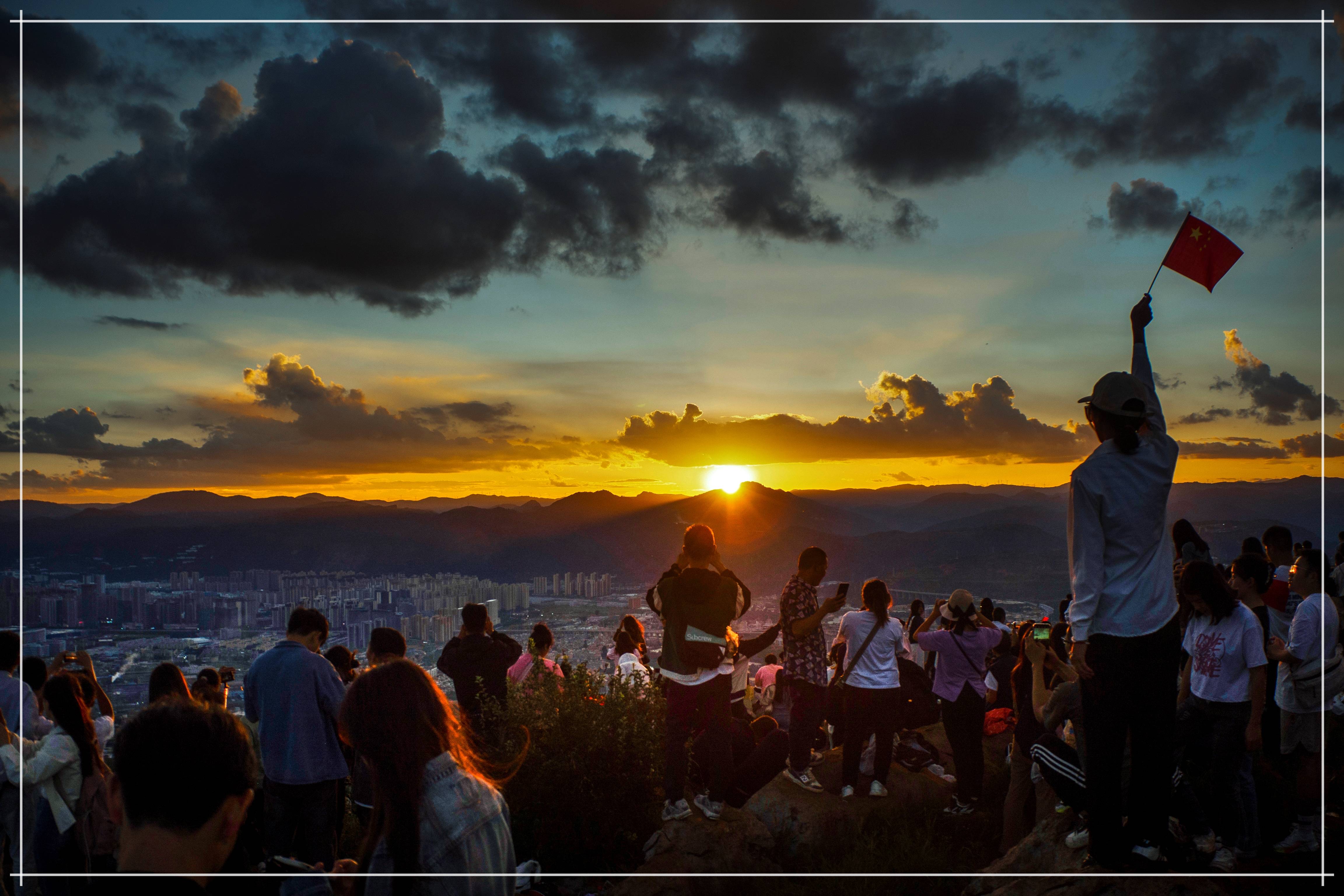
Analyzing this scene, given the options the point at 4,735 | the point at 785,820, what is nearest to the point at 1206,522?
the point at 785,820

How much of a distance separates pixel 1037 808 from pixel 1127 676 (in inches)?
121

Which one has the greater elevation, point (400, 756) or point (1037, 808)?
point (400, 756)

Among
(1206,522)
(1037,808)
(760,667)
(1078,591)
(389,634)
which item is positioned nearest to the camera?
(1078,591)

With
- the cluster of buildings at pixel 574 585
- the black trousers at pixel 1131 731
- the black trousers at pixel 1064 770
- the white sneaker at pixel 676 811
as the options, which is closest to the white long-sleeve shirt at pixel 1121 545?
the black trousers at pixel 1131 731

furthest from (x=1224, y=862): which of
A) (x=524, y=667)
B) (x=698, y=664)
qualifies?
(x=524, y=667)

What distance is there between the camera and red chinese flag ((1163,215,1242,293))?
532 centimetres

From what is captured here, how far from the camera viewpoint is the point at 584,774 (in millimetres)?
7184

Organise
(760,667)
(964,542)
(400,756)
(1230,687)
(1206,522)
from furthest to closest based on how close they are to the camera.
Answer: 1. (964,542)
2. (1206,522)
3. (760,667)
4. (1230,687)
5. (400,756)

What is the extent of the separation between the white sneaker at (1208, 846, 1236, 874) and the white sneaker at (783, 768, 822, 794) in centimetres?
344

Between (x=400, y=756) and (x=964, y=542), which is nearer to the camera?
(x=400, y=756)

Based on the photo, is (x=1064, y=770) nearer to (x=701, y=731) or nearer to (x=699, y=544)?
(x=701, y=731)

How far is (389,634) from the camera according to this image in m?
7.05

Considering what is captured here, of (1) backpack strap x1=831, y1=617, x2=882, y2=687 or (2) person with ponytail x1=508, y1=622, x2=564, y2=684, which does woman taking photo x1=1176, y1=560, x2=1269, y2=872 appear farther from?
(2) person with ponytail x1=508, y1=622, x2=564, y2=684

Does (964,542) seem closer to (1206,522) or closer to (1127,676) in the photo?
(1206,522)
